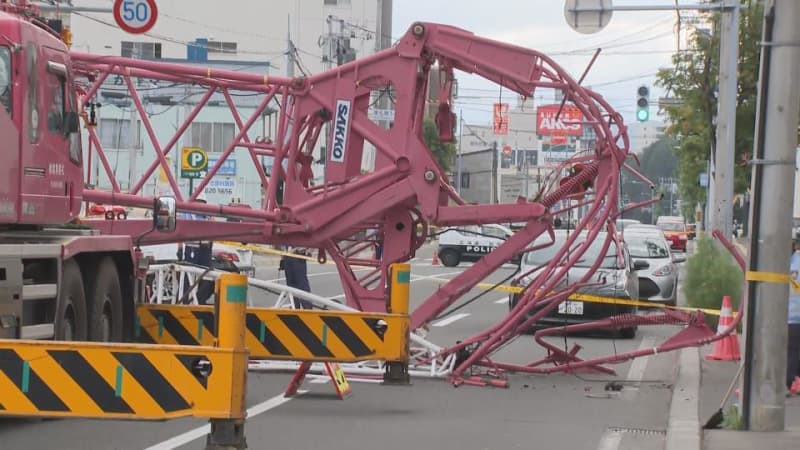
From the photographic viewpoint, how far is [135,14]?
27.3m

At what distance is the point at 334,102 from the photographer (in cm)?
1608

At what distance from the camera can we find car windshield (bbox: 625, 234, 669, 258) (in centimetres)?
2705

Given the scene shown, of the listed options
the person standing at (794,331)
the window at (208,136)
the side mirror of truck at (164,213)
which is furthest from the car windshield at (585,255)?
the window at (208,136)

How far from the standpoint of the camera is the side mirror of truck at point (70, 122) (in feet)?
39.5

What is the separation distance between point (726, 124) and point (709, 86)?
14.6 metres

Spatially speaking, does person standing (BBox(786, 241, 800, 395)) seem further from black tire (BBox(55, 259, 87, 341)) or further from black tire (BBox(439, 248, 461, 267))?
black tire (BBox(439, 248, 461, 267))

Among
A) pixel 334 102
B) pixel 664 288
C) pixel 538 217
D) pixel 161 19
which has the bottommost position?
pixel 664 288

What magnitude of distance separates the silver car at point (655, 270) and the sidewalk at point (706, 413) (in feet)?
24.6

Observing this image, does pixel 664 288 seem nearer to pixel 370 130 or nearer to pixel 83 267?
pixel 370 130

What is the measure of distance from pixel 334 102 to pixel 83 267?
4.70m

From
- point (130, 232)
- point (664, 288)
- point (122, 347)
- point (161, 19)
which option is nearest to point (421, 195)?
point (130, 232)

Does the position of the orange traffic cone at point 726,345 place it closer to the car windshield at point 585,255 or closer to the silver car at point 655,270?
the car windshield at point 585,255

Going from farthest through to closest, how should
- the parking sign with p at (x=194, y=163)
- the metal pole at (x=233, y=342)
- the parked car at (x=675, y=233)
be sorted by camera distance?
the parked car at (x=675, y=233)
the parking sign with p at (x=194, y=163)
the metal pole at (x=233, y=342)

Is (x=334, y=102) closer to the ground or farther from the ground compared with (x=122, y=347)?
farther from the ground
